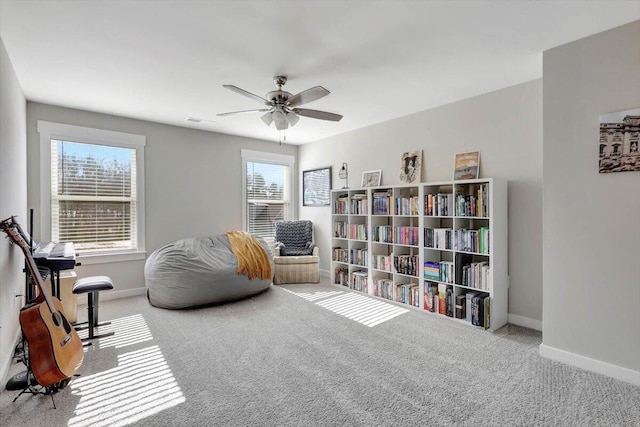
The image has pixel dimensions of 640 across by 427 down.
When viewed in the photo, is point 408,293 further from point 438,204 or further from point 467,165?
point 467,165

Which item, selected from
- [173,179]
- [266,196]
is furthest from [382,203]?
[173,179]

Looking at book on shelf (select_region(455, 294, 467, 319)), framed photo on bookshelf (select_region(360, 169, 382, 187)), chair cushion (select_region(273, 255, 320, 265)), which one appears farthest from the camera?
chair cushion (select_region(273, 255, 320, 265))

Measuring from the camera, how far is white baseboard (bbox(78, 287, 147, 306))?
4.07 metres

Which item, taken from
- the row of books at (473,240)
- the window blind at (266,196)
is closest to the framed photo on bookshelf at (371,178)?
the row of books at (473,240)

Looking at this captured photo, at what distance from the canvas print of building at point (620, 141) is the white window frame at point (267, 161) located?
4669 millimetres

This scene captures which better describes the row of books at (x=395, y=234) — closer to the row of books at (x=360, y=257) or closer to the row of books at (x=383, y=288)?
the row of books at (x=360, y=257)

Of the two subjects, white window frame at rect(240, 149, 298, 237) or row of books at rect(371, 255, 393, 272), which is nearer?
row of books at rect(371, 255, 393, 272)

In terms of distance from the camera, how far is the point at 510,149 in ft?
11.0

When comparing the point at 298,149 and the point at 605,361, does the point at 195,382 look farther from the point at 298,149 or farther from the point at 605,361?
the point at 298,149

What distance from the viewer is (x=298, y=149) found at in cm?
627

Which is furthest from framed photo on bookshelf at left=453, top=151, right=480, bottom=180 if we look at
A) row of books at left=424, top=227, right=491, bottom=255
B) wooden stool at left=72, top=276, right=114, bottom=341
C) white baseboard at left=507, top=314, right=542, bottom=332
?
wooden stool at left=72, top=276, right=114, bottom=341

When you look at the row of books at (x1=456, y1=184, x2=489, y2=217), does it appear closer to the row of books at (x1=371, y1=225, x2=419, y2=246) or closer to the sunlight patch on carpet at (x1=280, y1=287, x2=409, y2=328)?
the row of books at (x1=371, y1=225, x2=419, y2=246)

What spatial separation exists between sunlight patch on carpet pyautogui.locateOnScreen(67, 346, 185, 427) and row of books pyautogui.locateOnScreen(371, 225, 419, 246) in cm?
287

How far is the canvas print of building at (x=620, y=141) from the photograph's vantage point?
2160 millimetres
